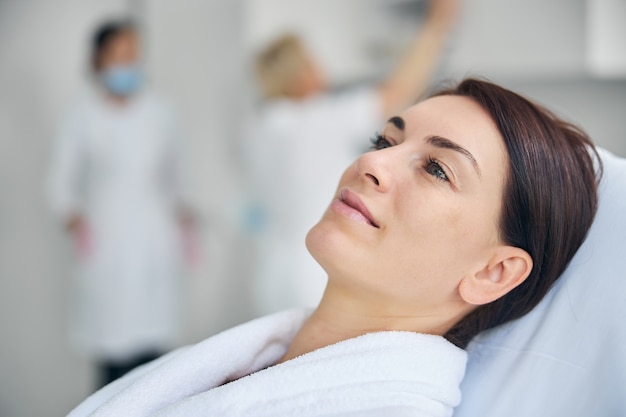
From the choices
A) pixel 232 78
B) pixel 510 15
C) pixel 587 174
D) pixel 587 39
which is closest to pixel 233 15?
pixel 232 78

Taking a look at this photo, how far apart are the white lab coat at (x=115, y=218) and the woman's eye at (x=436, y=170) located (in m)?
1.73

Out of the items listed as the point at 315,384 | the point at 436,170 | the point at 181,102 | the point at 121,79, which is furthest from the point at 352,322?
the point at 181,102

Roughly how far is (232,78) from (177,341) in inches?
47.5

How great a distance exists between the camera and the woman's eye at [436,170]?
909 millimetres

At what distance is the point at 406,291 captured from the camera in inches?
36.1

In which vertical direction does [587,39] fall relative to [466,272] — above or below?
above

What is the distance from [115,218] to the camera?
241cm

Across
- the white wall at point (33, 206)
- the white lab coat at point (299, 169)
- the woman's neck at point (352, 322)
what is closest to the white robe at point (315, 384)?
the woman's neck at point (352, 322)

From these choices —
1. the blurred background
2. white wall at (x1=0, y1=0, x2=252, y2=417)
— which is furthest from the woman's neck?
white wall at (x1=0, y1=0, x2=252, y2=417)

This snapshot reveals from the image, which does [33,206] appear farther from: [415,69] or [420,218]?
[420,218]

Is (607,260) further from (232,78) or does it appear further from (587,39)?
(232,78)

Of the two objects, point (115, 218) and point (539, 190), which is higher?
point (539, 190)

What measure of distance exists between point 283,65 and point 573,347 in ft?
5.19

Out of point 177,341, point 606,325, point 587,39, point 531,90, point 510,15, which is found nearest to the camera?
point 606,325
